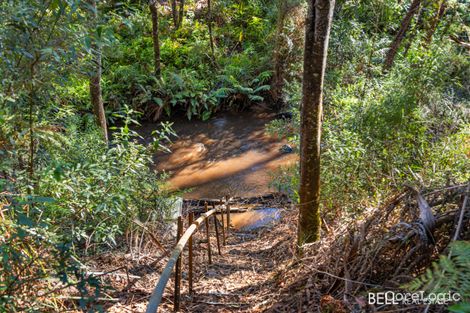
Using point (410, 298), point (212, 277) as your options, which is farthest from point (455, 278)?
point (212, 277)

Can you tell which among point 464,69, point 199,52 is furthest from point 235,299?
point 199,52

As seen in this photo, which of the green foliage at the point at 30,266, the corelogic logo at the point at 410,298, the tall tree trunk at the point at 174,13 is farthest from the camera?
the tall tree trunk at the point at 174,13

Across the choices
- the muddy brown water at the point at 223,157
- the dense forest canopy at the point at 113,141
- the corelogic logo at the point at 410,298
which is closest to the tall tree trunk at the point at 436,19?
the dense forest canopy at the point at 113,141

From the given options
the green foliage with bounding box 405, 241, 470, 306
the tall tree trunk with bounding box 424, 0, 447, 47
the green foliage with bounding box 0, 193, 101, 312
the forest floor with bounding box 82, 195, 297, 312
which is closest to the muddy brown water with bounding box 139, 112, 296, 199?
the forest floor with bounding box 82, 195, 297, 312

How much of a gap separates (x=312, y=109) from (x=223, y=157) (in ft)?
25.8

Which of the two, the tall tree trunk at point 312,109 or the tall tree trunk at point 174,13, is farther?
the tall tree trunk at point 174,13

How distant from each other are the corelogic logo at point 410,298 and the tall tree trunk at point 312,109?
1788 millimetres

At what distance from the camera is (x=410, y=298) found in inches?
86.4

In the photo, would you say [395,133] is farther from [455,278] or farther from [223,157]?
[223,157]

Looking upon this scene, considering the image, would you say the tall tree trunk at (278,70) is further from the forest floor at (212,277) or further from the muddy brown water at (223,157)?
the forest floor at (212,277)

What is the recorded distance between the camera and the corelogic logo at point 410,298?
195 cm

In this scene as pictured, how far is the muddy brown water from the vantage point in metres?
10.1

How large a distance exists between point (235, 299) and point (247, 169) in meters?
6.99

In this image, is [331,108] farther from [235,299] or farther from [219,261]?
[235,299]
